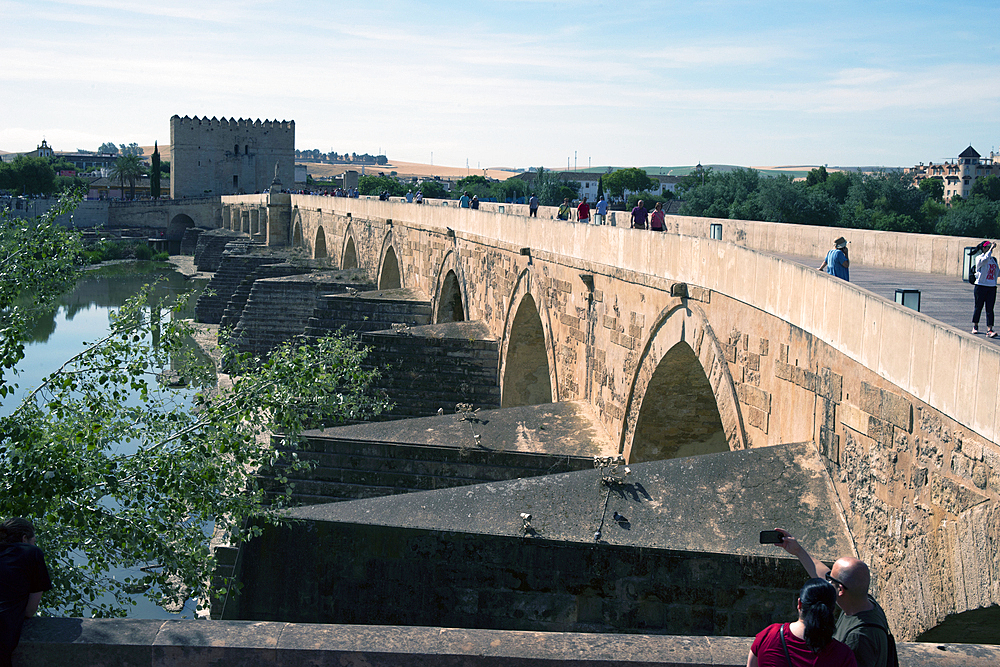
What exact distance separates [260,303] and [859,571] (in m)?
18.1

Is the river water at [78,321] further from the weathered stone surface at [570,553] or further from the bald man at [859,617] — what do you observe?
the bald man at [859,617]

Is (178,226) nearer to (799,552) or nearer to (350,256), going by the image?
(350,256)

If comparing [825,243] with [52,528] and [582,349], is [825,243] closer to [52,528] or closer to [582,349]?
[582,349]

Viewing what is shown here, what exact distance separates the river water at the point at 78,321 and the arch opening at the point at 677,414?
275 inches

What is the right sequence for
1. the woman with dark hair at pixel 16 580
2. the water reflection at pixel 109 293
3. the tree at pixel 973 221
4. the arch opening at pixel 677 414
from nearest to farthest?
1. the woman with dark hair at pixel 16 580
2. the arch opening at pixel 677 414
3. the tree at pixel 973 221
4. the water reflection at pixel 109 293

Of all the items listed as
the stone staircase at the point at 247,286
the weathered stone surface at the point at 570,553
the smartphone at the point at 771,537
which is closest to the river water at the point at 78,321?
the stone staircase at the point at 247,286

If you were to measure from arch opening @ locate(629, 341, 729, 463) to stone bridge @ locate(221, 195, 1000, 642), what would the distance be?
0.02 metres

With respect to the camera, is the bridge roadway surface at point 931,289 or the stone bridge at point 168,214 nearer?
the bridge roadway surface at point 931,289

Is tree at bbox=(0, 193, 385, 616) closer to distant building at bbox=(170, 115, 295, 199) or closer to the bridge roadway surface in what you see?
the bridge roadway surface

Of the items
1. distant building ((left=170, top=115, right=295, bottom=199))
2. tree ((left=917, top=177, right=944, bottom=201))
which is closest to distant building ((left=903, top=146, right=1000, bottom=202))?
tree ((left=917, top=177, right=944, bottom=201))

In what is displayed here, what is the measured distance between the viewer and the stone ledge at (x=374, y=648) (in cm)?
249

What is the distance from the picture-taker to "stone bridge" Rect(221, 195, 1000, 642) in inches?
131

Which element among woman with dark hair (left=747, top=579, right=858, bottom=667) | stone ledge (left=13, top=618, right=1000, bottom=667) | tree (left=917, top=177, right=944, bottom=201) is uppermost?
tree (left=917, top=177, right=944, bottom=201)

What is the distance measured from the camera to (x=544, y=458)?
779 cm
